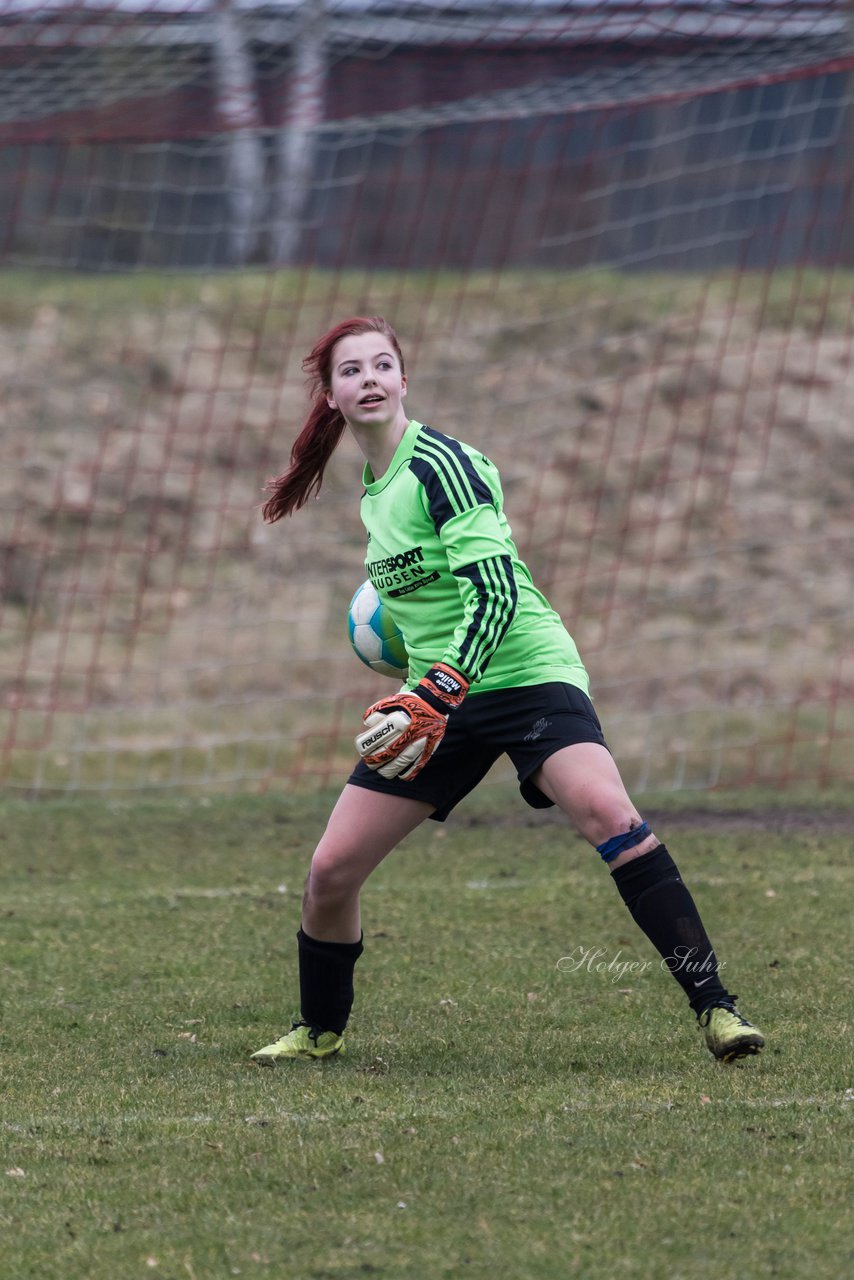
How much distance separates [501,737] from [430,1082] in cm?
85

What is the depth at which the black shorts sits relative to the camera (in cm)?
433

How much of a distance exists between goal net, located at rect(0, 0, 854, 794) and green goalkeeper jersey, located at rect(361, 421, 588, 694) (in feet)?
17.2

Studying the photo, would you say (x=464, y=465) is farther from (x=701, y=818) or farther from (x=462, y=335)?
(x=462, y=335)

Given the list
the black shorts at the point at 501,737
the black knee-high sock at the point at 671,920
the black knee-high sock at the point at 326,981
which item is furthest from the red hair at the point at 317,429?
the black knee-high sock at the point at 671,920

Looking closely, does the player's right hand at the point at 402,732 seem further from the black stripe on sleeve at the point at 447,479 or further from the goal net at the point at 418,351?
the goal net at the point at 418,351

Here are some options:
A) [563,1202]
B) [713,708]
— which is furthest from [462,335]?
[563,1202]

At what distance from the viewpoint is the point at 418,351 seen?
14062 mm

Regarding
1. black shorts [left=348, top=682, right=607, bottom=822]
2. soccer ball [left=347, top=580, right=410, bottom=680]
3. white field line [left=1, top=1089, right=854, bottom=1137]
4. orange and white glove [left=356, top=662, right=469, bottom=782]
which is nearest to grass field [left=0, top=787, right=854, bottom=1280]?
white field line [left=1, top=1089, right=854, bottom=1137]

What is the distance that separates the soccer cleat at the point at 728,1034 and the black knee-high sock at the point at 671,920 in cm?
3

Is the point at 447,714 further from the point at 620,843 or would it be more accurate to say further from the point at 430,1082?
the point at 430,1082

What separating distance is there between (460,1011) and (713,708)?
21.5ft

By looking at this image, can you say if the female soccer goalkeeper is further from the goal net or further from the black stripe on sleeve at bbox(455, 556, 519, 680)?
the goal net

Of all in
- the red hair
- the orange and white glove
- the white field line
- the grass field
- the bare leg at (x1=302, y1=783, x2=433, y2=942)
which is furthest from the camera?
the red hair

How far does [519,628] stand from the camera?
4438 mm
